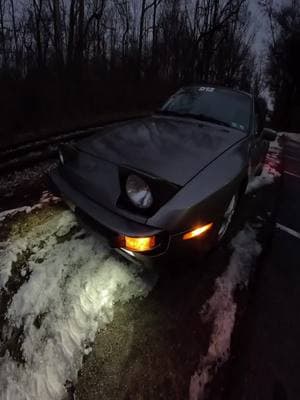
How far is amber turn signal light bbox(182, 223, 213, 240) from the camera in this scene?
1814 millimetres

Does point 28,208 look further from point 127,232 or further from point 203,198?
point 203,198

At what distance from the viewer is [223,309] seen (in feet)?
7.15

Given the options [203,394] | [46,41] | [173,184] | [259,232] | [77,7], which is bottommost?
[203,394]

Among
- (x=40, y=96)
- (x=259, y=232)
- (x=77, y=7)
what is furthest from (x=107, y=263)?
(x=77, y=7)

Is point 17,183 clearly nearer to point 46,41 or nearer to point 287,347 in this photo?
point 287,347

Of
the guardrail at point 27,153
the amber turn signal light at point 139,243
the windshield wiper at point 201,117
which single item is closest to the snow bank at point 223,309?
the amber turn signal light at point 139,243

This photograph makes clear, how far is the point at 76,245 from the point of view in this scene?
2.50 meters

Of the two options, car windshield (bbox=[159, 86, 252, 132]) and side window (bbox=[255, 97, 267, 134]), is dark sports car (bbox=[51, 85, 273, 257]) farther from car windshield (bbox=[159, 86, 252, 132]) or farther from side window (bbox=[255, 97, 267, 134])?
side window (bbox=[255, 97, 267, 134])

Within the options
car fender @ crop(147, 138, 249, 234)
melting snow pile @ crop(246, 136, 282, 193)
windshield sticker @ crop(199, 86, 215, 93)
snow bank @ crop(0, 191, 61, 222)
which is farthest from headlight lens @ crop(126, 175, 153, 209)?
melting snow pile @ crop(246, 136, 282, 193)

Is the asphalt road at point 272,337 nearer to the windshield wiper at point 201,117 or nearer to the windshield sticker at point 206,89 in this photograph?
the windshield wiper at point 201,117

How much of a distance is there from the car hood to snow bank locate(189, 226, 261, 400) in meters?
1.00

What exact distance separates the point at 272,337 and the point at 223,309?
1.20 ft

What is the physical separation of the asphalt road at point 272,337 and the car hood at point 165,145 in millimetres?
1173

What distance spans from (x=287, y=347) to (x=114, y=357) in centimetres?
117
